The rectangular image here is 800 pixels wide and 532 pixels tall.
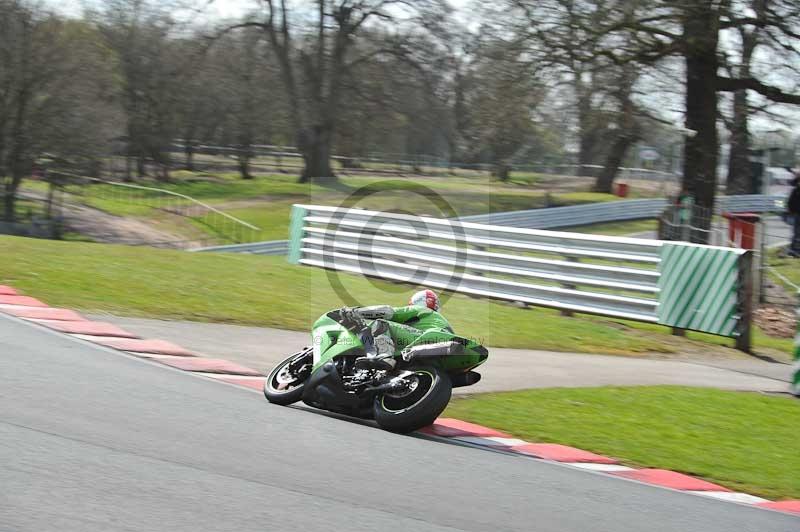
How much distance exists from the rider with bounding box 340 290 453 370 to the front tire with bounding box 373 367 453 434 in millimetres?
262

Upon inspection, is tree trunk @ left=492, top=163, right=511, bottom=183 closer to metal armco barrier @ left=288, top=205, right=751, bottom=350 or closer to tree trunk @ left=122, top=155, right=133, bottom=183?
tree trunk @ left=122, top=155, right=133, bottom=183

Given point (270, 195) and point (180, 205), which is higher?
point (270, 195)

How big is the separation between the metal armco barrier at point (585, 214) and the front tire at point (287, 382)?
2195cm

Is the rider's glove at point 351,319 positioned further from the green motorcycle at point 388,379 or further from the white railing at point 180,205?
the white railing at point 180,205

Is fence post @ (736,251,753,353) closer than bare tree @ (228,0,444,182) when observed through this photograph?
Yes

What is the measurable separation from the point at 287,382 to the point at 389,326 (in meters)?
1.13

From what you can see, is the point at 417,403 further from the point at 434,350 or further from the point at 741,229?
the point at 741,229

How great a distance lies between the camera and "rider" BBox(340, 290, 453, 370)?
768cm

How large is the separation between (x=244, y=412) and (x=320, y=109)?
37468 millimetres

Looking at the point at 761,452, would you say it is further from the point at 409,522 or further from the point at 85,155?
the point at 85,155

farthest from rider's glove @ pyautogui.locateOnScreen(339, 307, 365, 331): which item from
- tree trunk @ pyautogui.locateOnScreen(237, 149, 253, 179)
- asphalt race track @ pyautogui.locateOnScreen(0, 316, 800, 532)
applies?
tree trunk @ pyautogui.locateOnScreen(237, 149, 253, 179)

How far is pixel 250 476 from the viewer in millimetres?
5582

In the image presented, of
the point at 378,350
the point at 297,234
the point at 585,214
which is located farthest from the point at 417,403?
the point at 585,214

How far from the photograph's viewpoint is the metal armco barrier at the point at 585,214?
31864mm
